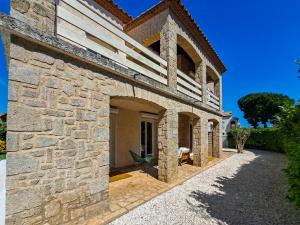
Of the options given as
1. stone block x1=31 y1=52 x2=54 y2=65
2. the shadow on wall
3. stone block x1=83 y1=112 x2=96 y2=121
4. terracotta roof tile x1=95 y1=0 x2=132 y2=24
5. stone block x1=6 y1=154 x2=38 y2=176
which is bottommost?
the shadow on wall

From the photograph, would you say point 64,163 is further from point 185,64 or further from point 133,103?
point 185,64

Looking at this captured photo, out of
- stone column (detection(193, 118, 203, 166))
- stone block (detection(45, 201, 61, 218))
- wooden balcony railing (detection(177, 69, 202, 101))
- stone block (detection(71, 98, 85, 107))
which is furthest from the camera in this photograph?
stone column (detection(193, 118, 203, 166))

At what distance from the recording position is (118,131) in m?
8.55

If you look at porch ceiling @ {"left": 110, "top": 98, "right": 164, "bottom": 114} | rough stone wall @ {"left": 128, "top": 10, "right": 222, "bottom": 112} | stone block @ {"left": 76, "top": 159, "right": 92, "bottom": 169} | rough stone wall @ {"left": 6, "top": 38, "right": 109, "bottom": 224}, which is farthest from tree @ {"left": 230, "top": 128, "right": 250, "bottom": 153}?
stone block @ {"left": 76, "top": 159, "right": 92, "bottom": 169}

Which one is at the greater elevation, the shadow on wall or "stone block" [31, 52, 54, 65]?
"stone block" [31, 52, 54, 65]

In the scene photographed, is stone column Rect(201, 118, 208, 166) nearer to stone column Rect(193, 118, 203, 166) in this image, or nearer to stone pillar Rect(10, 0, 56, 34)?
stone column Rect(193, 118, 203, 166)

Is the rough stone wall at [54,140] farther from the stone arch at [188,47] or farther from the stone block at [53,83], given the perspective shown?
the stone arch at [188,47]

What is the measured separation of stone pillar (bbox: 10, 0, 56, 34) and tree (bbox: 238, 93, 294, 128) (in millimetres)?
37703

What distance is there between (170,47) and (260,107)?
34202 millimetres

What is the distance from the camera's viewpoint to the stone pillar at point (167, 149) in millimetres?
6242

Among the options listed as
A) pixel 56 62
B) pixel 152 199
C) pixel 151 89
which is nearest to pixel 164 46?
pixel 151 89

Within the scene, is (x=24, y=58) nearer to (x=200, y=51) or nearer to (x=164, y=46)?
(x=164, y=46)

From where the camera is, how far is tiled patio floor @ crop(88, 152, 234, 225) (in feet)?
13.0

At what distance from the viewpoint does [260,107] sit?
33.7 meters
